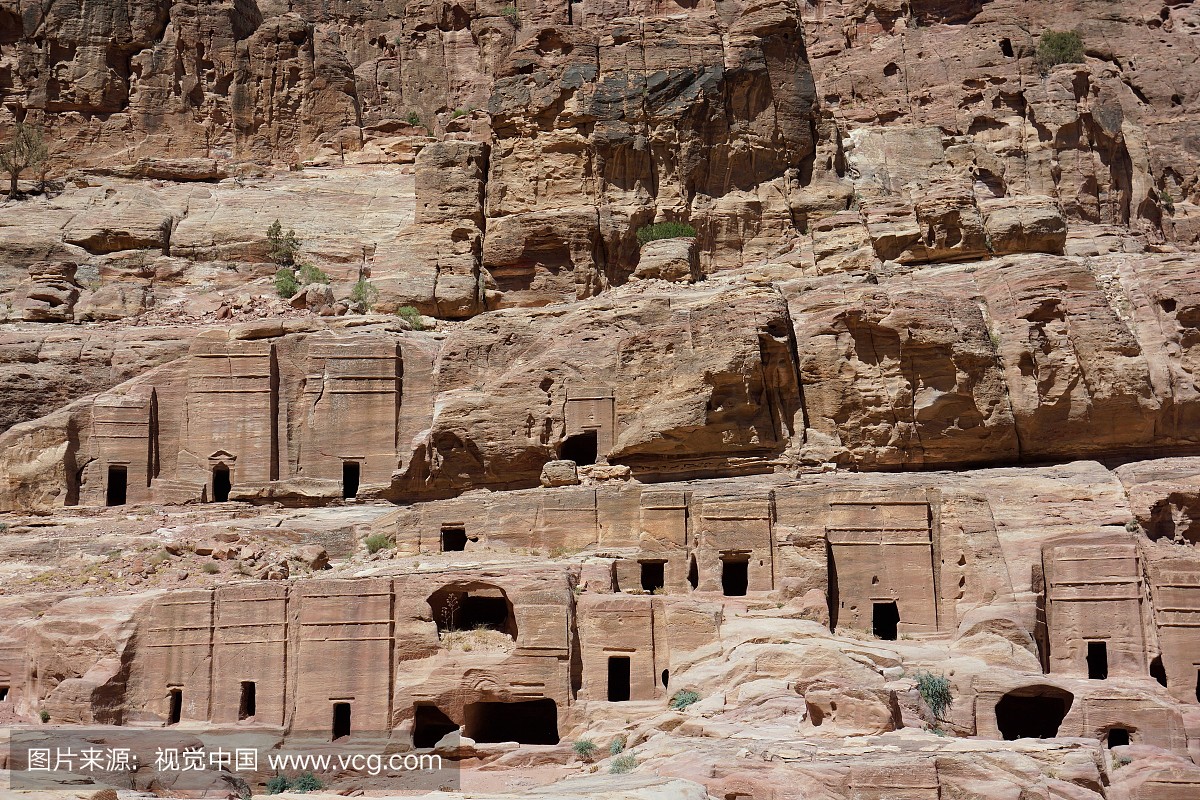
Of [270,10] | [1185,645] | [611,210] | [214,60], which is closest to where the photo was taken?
[1185,645]

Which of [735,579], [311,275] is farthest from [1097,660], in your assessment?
[311,275]

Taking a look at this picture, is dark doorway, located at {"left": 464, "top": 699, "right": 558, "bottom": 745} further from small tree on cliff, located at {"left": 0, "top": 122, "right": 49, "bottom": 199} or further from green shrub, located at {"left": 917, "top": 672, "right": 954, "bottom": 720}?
small tree on cliff, located at {"left": 0, "top": 122, "right": 49, "bottom": 199}

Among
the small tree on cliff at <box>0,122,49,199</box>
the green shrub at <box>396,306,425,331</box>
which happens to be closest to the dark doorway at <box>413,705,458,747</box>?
the green shrub at <box>396,306,425,331</box>

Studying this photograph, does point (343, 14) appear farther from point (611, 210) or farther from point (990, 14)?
point (990, 14)

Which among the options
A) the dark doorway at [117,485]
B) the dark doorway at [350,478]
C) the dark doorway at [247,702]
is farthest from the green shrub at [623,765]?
the dark doorway at [117,485]

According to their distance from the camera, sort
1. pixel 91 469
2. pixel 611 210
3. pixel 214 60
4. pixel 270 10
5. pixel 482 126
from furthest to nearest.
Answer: pixel 270 10
pixel 214 60
pixel 482 126
pixel 611 210
pixel 91 469

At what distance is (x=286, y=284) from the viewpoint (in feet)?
147

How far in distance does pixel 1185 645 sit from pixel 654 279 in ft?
61.1

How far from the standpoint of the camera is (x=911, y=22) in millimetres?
55812

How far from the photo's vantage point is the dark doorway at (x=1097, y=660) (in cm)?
3062

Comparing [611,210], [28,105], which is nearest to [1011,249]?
[611,210]

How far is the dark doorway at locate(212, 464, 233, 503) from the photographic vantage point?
3950 cm

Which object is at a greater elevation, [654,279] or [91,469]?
[654,279]

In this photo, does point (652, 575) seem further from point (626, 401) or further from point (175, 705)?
point (175, 705)
